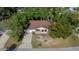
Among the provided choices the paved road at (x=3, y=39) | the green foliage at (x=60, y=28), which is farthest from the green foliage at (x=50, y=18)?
the paved road at (x=3, y=39)

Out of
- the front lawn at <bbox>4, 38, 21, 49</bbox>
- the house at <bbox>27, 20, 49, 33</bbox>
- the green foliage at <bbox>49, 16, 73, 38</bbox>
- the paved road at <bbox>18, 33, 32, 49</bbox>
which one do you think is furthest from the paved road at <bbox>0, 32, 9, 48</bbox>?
the green foliage at <bbox>49, 16, 73, 38</bbox>

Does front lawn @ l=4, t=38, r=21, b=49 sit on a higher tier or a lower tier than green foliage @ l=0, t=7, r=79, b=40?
lower

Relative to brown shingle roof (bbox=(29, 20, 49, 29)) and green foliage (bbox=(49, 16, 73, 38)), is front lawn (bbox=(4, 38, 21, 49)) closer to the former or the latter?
brown shingle roof (bbox=(29, 20, 49, 29))

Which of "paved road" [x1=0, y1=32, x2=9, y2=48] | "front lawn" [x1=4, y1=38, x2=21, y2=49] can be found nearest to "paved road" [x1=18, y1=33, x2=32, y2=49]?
"front lawn" [x1=4, y1=38, x2=21, y2=49]

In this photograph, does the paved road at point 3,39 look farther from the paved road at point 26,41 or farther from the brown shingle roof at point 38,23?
the brown shingle roof at point 38,23

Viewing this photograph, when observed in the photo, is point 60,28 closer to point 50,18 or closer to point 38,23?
→ point 50,18

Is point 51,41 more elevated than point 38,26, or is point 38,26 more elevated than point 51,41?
point 38,26

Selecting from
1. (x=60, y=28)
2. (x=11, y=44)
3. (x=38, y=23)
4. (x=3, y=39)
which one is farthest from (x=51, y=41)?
(x=3, y=39)
